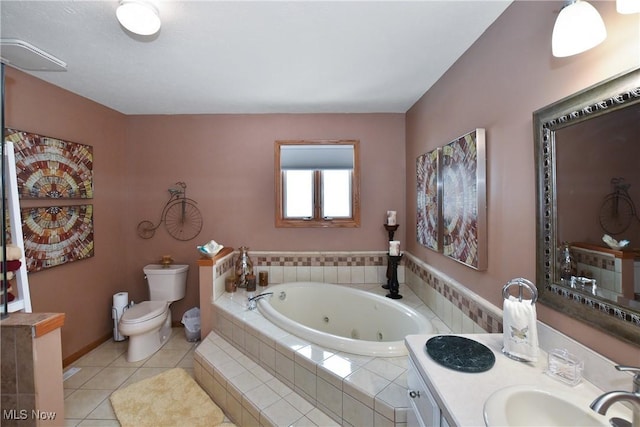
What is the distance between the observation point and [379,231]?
289cm

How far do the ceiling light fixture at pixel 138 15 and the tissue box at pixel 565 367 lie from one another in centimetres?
230

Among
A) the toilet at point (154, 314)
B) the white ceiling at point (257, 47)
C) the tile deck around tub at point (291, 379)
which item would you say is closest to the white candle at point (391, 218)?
the tile deck around tub at point (291, 379)

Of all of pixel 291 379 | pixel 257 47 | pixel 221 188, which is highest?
pixel 257 47

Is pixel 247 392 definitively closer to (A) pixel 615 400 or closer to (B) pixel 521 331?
(B) pixel 521 331

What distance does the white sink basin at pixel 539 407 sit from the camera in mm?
744

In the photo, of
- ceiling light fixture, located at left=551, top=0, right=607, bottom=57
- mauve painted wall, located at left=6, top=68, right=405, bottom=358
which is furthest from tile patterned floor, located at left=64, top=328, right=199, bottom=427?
ceiling light fixture, located at left=551, top=0, right=607, bottom=57

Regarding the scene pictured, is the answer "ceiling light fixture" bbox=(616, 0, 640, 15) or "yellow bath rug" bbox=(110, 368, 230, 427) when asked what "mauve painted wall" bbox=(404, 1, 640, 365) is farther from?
"yellow bath rug" bbox=(110, 368, 230, 427)

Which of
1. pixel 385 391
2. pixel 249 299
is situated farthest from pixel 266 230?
pixel 385 391

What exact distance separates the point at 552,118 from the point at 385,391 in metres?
1.44

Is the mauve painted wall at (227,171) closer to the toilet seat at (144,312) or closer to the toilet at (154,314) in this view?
the toilet at (154,314)

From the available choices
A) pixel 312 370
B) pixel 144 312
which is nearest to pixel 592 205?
pixel 312 370

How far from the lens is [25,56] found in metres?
1.48

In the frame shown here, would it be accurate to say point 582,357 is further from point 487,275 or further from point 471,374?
point 487,275

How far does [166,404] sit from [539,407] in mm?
2200
